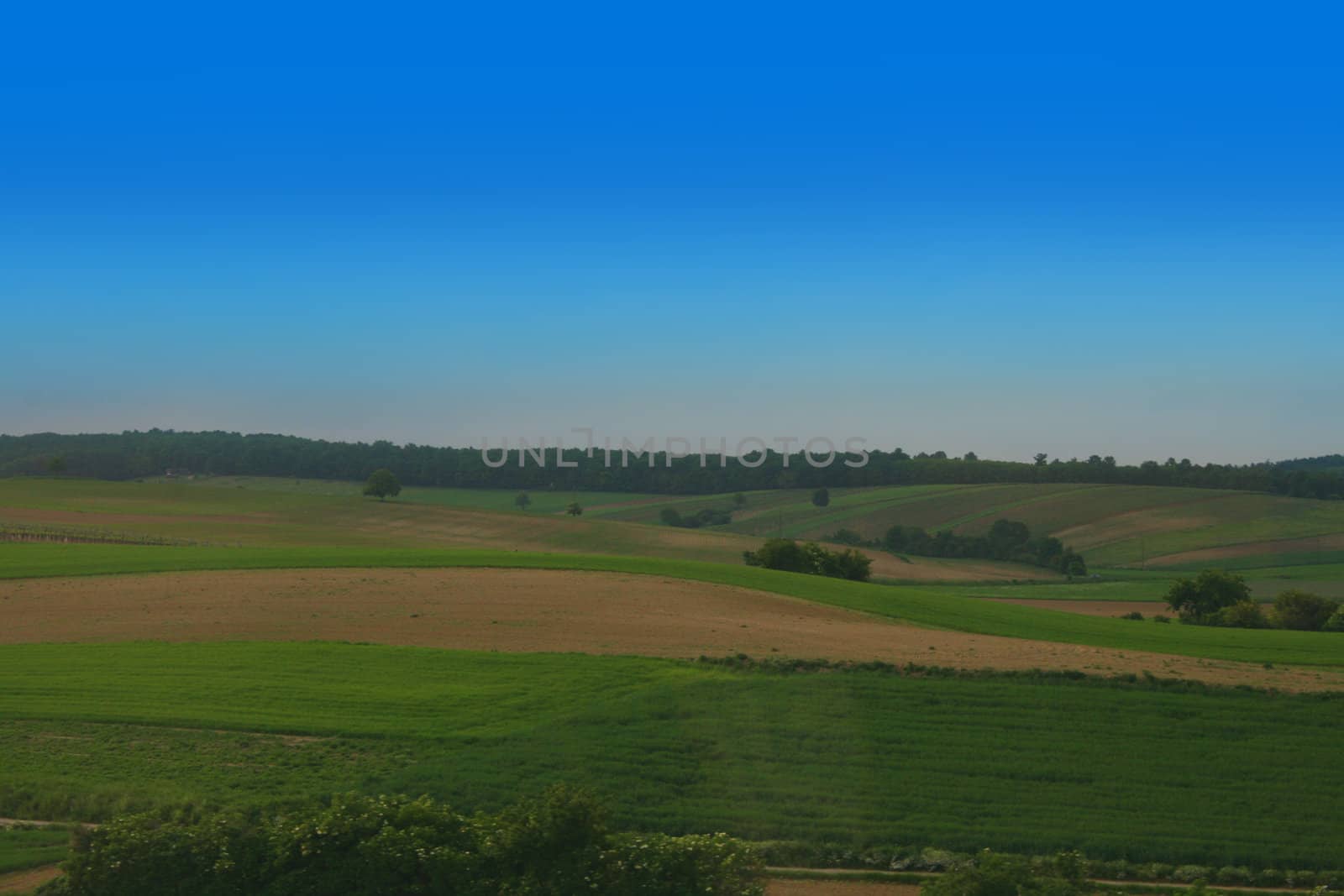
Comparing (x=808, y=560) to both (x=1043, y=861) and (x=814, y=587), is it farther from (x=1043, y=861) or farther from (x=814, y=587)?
(x=1043, y=861)

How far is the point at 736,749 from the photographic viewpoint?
21.2 metres

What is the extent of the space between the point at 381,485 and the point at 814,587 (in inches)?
2031

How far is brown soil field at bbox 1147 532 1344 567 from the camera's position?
241 feet

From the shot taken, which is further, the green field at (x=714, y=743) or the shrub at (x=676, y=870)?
the green field at (x=714, y=743)

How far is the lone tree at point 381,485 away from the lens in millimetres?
90438

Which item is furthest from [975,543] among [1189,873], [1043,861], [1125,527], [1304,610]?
[1043,861]

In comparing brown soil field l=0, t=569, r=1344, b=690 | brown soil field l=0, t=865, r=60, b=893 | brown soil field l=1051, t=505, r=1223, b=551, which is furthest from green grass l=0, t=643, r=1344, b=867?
brown soil field l=1051, t=505, r=1223, b=551

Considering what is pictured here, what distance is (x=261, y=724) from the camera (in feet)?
75.0

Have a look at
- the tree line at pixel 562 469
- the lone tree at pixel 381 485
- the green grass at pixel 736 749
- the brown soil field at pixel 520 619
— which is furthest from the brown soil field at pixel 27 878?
the tree line at pixel 562 469

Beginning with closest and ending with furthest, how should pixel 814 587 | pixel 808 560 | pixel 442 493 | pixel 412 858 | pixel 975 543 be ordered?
pixel 412 858 < pixel 814 587 < pixel 808 560 < pixel 975 543 < pixel 442 493

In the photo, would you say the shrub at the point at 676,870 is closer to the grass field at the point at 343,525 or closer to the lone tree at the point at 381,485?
the grass field at the point at 343,525

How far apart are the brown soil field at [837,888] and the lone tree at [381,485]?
77.4 m

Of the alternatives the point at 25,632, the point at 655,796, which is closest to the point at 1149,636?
the point at 655,796

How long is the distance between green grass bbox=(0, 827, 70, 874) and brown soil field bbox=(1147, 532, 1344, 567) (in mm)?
68214
